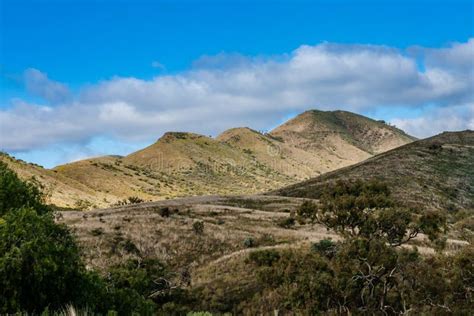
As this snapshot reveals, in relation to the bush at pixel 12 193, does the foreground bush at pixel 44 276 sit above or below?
below

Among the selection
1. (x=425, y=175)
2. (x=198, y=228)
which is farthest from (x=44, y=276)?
(x=425, y=175)

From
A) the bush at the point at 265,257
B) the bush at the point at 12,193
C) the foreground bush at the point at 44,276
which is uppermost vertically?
the bush at the point at 12,193

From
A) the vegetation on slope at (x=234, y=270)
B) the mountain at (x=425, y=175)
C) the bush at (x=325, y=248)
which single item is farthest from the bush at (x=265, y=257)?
the mountain at (x=425, y=175)

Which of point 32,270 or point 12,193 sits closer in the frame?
point 32,270

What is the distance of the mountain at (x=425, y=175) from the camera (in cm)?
8362

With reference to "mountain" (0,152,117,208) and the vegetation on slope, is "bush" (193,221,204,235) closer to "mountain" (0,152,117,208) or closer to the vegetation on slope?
the vegetation on slope

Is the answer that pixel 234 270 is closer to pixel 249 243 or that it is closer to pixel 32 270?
pixel 249 243

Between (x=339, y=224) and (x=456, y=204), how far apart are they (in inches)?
2425

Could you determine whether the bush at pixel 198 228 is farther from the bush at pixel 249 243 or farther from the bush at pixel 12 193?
Result: the bush at pixel 12 193

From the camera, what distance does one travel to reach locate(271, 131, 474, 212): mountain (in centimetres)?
8362

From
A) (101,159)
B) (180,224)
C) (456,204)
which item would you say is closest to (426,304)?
(180,224)

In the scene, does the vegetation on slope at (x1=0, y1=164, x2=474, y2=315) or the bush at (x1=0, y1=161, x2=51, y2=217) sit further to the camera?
the bush at (x1=0, y1=161, x2=51, y2=217)

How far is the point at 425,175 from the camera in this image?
96.1 meters

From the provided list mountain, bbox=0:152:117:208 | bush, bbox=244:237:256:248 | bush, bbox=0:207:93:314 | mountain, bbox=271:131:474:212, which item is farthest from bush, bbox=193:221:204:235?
mountain, bbox=0:152:117:208
